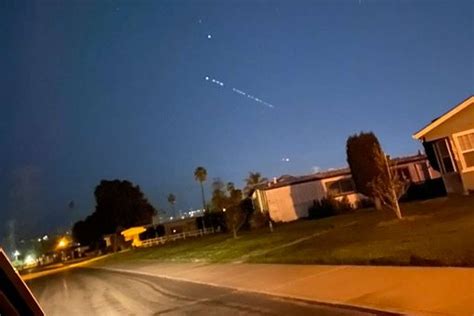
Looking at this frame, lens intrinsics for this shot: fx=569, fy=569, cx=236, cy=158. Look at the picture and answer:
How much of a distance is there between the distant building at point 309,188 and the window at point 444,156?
16.5m

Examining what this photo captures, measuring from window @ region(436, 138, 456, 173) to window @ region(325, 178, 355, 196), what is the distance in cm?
1610

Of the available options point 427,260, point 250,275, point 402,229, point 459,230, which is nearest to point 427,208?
point 402,229

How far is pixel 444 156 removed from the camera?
27172 mm

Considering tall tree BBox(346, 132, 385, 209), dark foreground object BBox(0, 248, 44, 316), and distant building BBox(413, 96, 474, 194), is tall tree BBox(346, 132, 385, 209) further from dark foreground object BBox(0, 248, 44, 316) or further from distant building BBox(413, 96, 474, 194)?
dark foreground object BBox(0, 248, 44, 316)

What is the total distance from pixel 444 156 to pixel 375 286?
1829 cm

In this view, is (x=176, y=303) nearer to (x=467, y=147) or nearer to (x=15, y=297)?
(x=15, y=297)

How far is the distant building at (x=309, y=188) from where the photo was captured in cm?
4419

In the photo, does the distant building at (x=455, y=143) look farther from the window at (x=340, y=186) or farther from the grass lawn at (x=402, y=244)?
the window at (x=340, y=186)

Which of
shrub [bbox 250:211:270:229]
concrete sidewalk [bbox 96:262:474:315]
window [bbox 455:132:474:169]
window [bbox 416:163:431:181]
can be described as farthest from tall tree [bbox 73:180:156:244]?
concrete sidewalk [bbox 96:262:474:315]

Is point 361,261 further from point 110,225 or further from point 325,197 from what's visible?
point 110,225

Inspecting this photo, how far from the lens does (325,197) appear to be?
42188 mm

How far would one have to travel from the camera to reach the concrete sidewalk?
8.35 meters

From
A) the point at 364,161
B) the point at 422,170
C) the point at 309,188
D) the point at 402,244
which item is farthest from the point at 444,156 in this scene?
the point at 422,170

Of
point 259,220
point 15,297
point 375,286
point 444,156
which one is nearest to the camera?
point 15,297
